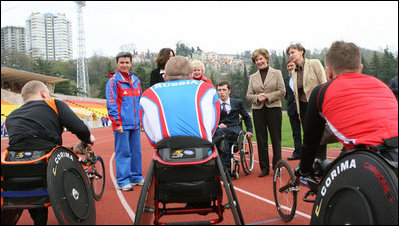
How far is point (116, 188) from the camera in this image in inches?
223

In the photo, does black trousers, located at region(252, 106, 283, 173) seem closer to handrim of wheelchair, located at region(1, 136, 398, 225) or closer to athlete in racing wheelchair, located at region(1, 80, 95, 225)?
handrim of wheelchair, located at region(1, 136, 398, 225)

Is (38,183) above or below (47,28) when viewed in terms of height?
below

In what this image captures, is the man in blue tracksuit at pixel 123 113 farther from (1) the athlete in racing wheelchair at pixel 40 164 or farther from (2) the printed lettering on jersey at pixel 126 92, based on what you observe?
(1) the athlete in racing wheelchair at pixel 40 164

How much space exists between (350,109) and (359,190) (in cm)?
52

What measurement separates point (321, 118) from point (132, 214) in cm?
273

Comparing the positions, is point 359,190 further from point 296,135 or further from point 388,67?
point 388,67

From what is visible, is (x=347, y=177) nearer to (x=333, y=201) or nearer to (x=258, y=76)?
(x=333, y=201)

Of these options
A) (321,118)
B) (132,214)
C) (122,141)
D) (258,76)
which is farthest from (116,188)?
(321,118)

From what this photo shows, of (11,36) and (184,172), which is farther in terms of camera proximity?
(11,36)

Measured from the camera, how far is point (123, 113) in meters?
5.39

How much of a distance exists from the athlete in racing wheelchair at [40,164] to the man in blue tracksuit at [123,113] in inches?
71.2

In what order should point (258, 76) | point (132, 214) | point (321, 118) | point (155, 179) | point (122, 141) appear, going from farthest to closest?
point (258, 76)
point (122, 141)
point (132, 214)
point (155, 179)
point (321, 118)

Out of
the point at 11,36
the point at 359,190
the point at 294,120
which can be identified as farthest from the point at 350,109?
the point at 11,36

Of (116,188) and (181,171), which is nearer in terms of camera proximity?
(181,171)
